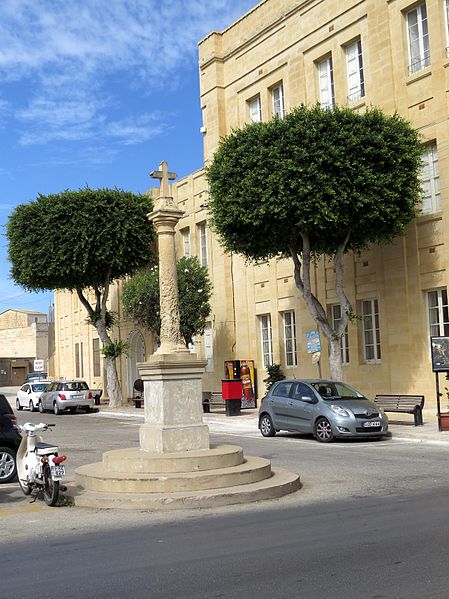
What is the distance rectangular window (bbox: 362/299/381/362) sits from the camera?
26703 mm

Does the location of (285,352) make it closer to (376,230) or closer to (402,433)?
(376,230)

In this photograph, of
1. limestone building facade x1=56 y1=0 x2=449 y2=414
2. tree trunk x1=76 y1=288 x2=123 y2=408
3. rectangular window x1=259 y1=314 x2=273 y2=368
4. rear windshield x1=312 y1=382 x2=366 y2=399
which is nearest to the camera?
rear windshield x1=312 y1=382 x2=366 y2=399

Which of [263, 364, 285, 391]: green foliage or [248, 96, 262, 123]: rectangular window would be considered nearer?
[263, 364, 285, 391]: green foliage

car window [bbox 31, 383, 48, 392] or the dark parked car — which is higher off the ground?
car window [bbox 31, 383, 48, 392]

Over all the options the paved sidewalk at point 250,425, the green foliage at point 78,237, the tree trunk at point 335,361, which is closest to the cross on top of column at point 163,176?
the paved sidewalk at point 250,425

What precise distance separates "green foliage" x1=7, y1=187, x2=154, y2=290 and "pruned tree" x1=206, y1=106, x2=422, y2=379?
11586 mm

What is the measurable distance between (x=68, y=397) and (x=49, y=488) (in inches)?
1004

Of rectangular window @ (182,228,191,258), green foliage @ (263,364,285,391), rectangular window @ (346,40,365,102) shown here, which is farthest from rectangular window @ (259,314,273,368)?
rectangular window @ (346,40,365,102)

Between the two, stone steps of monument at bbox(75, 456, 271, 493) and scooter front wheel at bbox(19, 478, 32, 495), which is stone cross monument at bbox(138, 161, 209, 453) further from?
scooter front wheel at bbox(19, 478, 32, 495)

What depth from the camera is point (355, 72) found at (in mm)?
27766

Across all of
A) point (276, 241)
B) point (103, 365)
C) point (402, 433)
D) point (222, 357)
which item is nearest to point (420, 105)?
point (276, 241)

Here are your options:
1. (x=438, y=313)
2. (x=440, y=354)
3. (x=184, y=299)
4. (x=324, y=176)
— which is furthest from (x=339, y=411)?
(x=184, y=299)

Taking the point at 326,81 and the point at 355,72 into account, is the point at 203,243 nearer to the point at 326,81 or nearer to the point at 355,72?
the point at 326,81

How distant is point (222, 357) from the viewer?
34.5m
